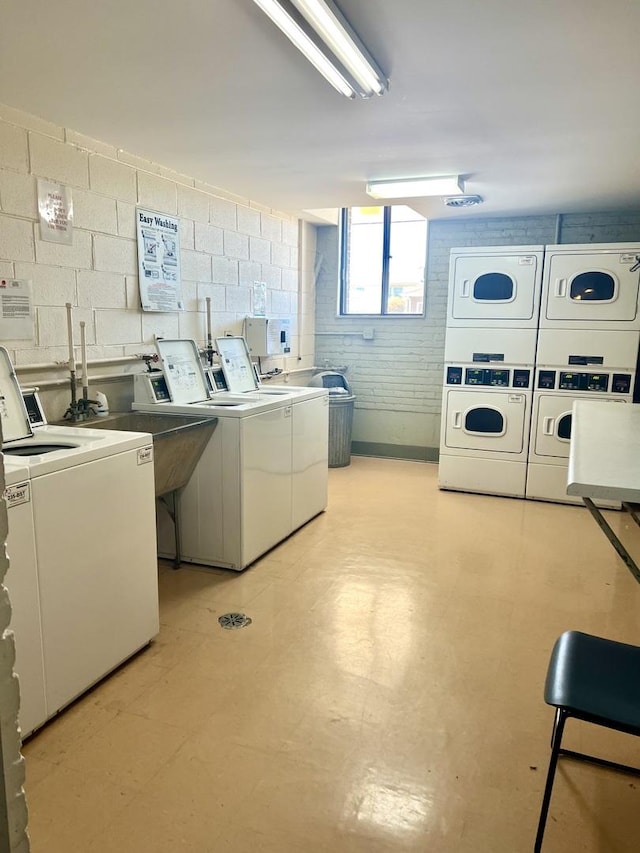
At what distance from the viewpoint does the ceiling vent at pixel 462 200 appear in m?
4.49

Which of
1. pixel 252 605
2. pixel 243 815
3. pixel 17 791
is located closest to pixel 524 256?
pixel 252 605

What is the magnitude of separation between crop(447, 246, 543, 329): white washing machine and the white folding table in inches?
77.8

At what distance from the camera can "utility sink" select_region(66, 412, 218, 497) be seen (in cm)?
290

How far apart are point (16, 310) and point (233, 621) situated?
1815 millimetres

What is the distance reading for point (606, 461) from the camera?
1715mm

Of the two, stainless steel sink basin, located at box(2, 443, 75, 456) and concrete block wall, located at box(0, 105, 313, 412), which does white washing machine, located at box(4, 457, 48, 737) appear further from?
concrete block wall, located at box(0, 105, 313, 412)

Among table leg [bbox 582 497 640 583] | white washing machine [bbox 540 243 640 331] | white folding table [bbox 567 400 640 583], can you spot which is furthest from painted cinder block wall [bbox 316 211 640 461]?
table leg [bbox 582 497 640 583]

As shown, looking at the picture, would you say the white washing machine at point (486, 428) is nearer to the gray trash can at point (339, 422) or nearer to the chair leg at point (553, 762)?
the gray trash can at point (339, 422)

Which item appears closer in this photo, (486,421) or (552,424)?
(552,424)

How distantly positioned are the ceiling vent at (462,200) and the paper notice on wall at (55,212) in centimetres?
275

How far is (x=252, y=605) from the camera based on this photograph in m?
3.00

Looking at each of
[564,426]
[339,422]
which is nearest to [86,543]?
[339,422]

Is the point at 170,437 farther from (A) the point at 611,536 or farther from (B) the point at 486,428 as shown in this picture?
(B) the point at 486,428

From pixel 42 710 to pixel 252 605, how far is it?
1.15 metres
